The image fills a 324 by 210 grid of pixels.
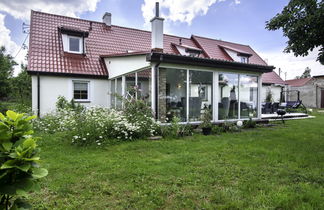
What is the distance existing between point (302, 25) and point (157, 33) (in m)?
4.17

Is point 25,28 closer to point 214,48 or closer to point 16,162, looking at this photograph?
point 214,48

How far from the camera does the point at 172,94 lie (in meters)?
7.41

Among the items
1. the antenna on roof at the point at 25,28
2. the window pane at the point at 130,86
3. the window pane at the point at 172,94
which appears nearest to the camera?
the window pane at the point at 172,94

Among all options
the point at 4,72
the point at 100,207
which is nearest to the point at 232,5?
the point at 100,207

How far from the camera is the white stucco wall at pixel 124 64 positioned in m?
7.42

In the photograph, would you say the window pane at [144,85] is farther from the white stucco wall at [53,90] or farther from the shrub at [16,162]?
the shrub at [16,162]

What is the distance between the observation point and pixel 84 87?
10812mm

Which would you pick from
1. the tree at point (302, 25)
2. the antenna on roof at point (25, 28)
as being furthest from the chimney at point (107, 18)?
the tree at point (302, 25)

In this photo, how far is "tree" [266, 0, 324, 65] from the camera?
4826mm

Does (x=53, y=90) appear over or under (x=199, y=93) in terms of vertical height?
over

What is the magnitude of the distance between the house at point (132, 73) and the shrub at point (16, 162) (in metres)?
5.44

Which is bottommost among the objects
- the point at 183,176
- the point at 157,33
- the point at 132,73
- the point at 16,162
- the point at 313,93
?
the point at 183,176

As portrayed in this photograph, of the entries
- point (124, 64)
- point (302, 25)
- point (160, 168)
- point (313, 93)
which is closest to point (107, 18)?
point (124, 64)

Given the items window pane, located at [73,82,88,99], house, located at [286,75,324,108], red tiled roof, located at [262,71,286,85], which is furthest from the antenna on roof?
house, located at [286,75,324,108]
